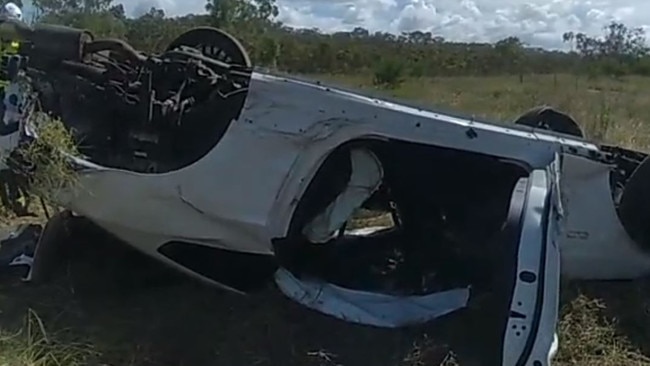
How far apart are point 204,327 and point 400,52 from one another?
41.8m

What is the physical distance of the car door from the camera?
2893mm

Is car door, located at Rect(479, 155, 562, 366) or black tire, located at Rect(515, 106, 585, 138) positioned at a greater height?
black tire, located at Rect(515, 106, 585, 138)

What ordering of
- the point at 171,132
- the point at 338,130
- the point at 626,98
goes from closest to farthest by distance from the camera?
the point at 338,130 < the point at 171,132 < the point at 626,98

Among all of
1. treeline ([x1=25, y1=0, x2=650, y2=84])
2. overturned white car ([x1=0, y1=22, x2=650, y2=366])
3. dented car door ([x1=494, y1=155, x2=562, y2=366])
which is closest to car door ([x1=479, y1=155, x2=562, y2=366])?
dented car door ([x1=494, y1=155, x2=562, y2=366])

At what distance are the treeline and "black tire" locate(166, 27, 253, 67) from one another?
1983 centimetres

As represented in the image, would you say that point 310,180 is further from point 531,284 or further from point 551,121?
point 551,121

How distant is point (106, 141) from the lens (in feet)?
15.2

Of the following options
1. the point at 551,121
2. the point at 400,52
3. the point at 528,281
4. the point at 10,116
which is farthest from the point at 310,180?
the point at 400,52

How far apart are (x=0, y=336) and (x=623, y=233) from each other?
2.96m

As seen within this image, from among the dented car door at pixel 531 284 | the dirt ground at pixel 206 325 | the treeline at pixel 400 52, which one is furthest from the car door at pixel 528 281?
the treeline at pixel 400 52

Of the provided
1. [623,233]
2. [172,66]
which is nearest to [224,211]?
[172,66]

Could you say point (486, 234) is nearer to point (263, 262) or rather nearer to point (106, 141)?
point (263, 262)

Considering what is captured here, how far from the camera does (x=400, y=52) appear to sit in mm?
45281

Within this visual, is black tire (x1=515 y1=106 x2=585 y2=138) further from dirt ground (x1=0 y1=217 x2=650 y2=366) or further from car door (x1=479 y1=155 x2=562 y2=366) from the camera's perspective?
car door (x1=479 y1=155 x2=562 y2=366)
